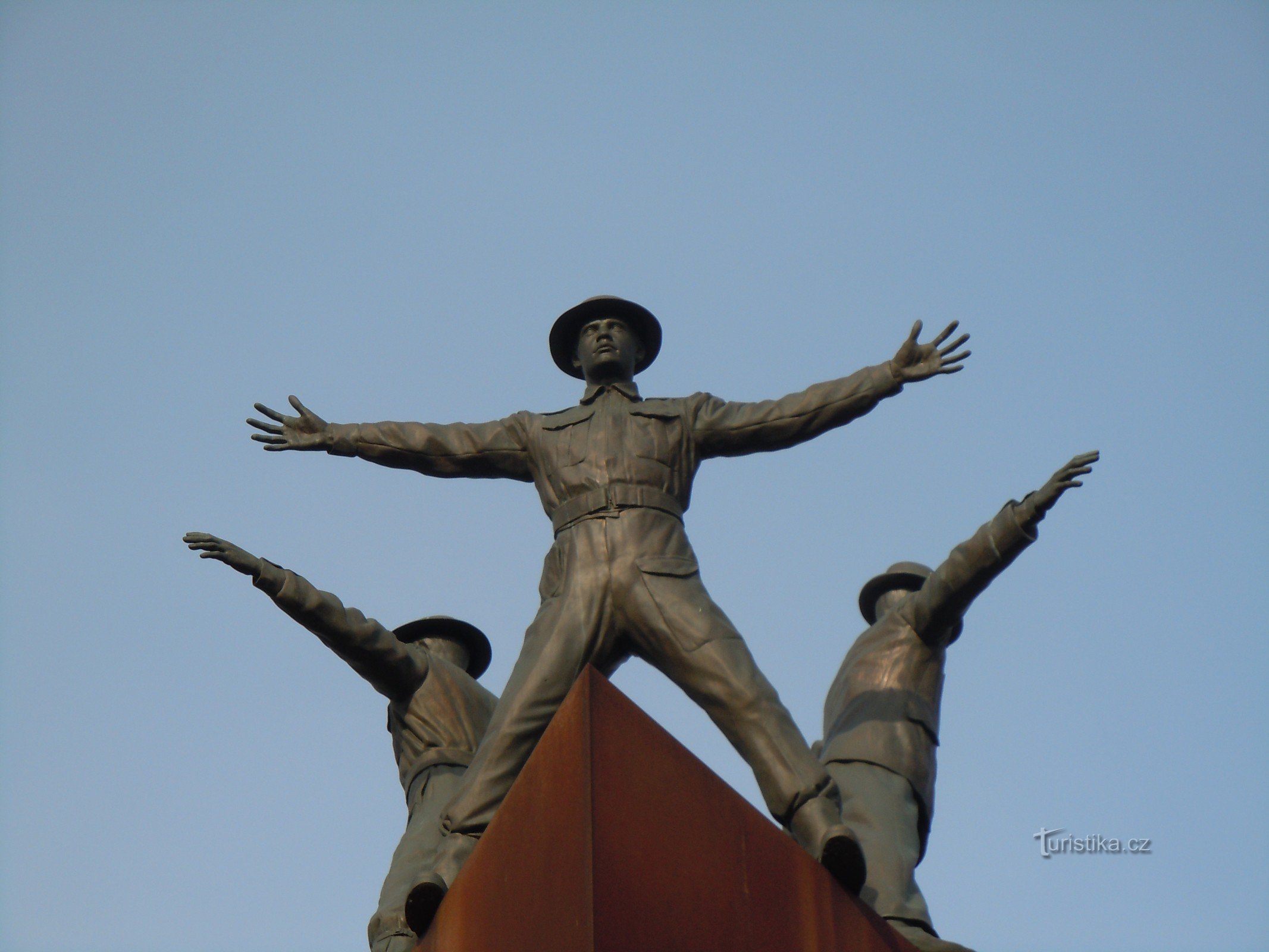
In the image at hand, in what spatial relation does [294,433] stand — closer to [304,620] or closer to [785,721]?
[304,620]

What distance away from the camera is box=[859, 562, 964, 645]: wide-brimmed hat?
12.0m

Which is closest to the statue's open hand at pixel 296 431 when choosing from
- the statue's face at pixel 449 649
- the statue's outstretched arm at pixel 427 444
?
the statue's outstretched arm at pixel 427 444

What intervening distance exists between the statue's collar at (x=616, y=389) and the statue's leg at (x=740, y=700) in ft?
4.36

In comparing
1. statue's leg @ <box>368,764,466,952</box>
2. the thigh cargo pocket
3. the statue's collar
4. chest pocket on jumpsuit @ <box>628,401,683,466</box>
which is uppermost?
the statue's collar

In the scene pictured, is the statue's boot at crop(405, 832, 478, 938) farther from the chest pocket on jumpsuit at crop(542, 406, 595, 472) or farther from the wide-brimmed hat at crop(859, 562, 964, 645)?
the wide-brimmed hat at crop(859, 562, 964, 645)

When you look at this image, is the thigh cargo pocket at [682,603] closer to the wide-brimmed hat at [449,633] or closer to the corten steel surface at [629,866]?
the corten steel surface at [629,866]

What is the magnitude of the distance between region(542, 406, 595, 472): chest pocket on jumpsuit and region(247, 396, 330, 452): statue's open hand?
1367 millimetres

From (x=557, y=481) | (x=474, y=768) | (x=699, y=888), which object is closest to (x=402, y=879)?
(x=474, y=768)

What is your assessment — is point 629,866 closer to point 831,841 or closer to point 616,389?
point 831,841

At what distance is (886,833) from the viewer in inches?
400

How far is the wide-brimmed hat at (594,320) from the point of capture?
1073cm

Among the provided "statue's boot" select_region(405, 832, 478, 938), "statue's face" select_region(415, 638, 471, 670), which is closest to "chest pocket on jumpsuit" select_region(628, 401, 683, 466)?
"statue's boot" select_region(405, 832, 478, 938)

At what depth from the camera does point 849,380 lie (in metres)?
10.0

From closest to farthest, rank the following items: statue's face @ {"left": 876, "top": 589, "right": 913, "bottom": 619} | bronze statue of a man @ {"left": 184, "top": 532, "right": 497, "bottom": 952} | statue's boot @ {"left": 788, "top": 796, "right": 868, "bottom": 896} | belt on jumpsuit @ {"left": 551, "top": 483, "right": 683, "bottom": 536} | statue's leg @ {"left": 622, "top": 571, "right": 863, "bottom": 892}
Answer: statue's boot @ {"left": 788, "top": 796, "right": 868, "bottom": 896} < statue's leg @ {"left": 622, "top": 571, "right": 863, "bottom": 892} < belt on jumpsuit @ {"left": 551, "top": 483, "right": 683, "bottom": 536} < bronze statue of a man @ {"left": 184, "top": 532, "right": 497, "bottom": 952} < statue's face @ {"left": 876, "top": 589, "right": 913, "bottom": 619}
